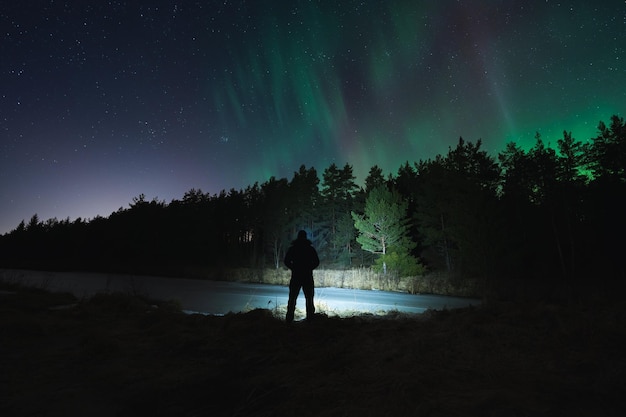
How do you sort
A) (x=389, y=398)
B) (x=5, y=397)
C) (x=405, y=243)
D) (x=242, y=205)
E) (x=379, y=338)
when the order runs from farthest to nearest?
(x=242, y=205) < (x=405, y=243) < (x=379, y=338) < (x=5, y=397) < (x=389, y=398)

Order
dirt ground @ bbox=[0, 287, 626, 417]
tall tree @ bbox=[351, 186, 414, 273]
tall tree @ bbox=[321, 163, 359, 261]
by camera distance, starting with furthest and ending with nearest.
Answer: tall tree @ bbox=[321, 163, 359, 261] < tall tree @ bbox=[351, 186, 414, 273] < dirt ground @ bbox=[0, 287, 626, 417]

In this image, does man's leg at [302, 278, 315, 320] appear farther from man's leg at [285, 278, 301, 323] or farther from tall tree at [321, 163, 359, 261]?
tall tree at [321, 163, 359, 261]

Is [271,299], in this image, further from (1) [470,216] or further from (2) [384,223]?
(1) [470,216]

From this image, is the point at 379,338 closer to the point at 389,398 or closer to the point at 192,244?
the point at 389,398

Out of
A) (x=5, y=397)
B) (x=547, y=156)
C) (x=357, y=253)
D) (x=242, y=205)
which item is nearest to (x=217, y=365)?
(x=5, y=397)

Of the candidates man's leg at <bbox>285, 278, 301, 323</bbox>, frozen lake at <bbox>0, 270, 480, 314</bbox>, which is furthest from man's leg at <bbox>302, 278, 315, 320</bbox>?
frozen lake at <bbox>0, 270, 480, 314</bbox>

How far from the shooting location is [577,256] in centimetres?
4162

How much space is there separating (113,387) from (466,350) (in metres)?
4.70

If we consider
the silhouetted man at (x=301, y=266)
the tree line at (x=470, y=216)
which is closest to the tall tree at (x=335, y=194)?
the tree line at (x=470, y=216)

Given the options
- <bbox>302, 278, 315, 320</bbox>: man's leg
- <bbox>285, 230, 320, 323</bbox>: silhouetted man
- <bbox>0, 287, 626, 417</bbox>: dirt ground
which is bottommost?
<bbox>0, 287, 626, 417</bbox>: dirt ground

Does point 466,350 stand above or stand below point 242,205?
below

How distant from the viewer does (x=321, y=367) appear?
4043 mm

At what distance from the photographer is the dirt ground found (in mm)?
3025

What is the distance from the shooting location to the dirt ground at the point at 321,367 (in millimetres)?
3025
